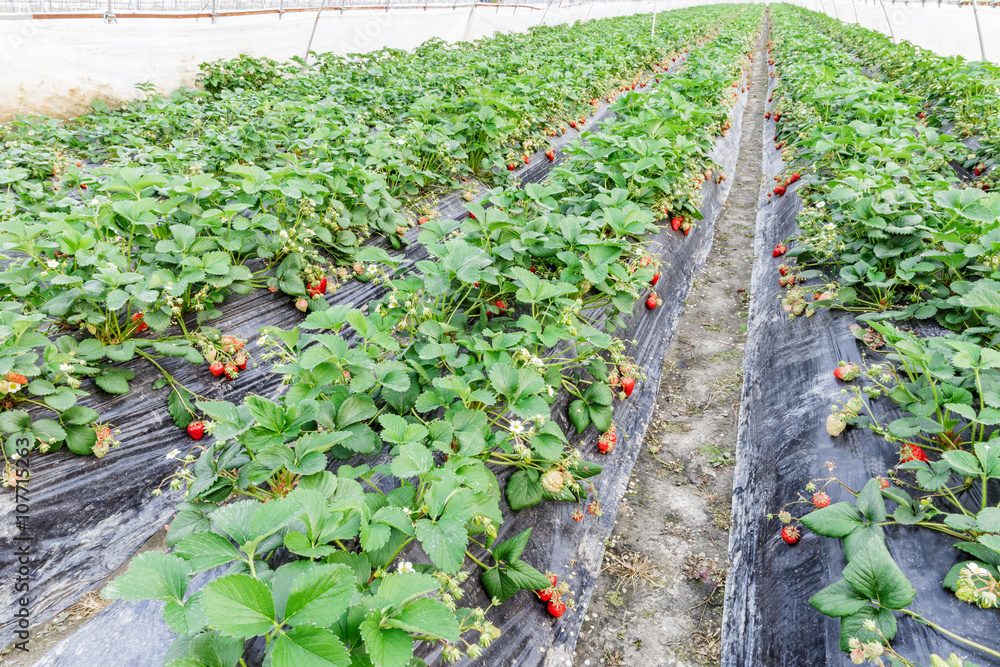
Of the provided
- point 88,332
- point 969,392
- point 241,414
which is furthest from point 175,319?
point 969,392

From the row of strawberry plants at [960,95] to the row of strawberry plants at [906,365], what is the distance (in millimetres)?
704

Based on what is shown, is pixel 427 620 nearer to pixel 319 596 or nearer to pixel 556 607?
pixel 319 596

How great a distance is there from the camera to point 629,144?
3688 mm

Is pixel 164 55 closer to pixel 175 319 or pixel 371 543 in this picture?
pixel 175 319

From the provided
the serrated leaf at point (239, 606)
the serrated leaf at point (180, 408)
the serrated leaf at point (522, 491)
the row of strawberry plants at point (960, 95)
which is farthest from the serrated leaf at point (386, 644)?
the row of strawberry plants at point (960, 95)

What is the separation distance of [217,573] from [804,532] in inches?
86.4

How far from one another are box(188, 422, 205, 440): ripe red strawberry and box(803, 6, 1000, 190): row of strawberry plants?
19.6 feet

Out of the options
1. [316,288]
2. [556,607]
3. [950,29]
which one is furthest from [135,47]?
[950,29]

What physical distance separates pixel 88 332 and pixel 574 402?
2.47m

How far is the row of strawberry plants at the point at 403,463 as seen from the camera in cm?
104

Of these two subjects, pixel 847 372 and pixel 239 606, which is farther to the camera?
pixel 847 372

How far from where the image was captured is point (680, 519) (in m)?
2.55

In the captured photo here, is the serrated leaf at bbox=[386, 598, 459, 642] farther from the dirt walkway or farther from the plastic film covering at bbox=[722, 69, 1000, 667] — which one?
the plastic film covering at bbox=[722, 69, 1000, 667]

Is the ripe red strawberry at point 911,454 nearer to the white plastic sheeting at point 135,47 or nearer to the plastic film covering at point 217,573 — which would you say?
the plastic film covering at point 217,573
